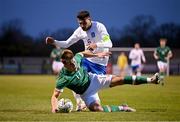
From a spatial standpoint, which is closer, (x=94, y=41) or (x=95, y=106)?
(x=95, y=106)

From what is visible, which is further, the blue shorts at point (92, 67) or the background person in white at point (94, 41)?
the blue shorts at point (92, 67)

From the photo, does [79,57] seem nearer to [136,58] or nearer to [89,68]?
[89,68]

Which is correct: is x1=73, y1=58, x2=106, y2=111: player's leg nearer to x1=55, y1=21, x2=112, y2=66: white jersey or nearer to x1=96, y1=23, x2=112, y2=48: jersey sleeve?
x1=55, y1=21, x2=112, y2=66: white jersey

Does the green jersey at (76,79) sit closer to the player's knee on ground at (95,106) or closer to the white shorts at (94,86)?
the white shorts at (94,86)

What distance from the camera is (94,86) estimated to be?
12812 mm

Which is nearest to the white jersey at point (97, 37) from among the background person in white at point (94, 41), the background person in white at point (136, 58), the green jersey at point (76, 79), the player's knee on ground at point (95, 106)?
the background person in white at point (94, 41)

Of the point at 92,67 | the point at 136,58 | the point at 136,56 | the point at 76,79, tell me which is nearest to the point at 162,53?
the point at 136,56

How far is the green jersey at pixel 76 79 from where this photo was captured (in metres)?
12.4

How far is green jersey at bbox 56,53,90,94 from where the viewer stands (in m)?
12.4

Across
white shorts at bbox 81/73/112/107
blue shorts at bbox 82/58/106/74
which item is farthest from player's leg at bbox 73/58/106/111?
white shorts at bbox 81/73/112/107

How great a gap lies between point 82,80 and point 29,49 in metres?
59.2

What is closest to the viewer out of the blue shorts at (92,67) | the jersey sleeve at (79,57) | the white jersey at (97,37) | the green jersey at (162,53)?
the jersey sleeve at (79,57)

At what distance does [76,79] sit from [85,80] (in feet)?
0.91

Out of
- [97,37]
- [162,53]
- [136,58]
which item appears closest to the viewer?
[97,37]
